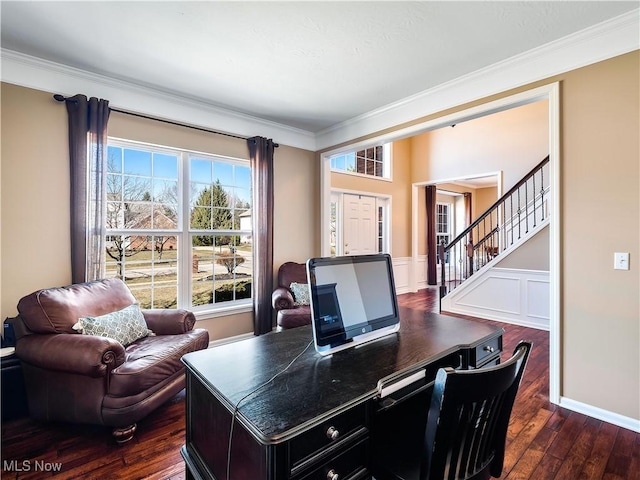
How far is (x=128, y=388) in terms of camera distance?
6.40 feet

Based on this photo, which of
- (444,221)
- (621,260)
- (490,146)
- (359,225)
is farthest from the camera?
(444,221)

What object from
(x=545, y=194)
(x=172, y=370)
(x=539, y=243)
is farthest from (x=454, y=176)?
(x=172, y=370)

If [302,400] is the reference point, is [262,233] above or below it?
above

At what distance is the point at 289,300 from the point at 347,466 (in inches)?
102

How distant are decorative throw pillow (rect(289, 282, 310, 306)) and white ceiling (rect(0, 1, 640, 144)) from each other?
6.97 feet

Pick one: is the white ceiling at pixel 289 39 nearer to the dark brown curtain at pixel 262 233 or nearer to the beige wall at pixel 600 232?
the beige wall at pixel 600 232

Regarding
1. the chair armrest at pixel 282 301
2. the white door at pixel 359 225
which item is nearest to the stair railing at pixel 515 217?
the white door at pixel 359 225

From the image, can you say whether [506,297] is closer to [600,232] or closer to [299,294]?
[600,232]

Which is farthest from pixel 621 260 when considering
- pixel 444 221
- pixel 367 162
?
pixel 444 221

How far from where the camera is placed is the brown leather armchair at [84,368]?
1.94 meters

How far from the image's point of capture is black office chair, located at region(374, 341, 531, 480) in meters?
0.90

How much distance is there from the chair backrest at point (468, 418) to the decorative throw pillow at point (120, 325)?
2.24 metres

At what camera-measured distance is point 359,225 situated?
626 centimetres

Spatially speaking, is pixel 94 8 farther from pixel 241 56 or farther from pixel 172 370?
pixel 172 370
